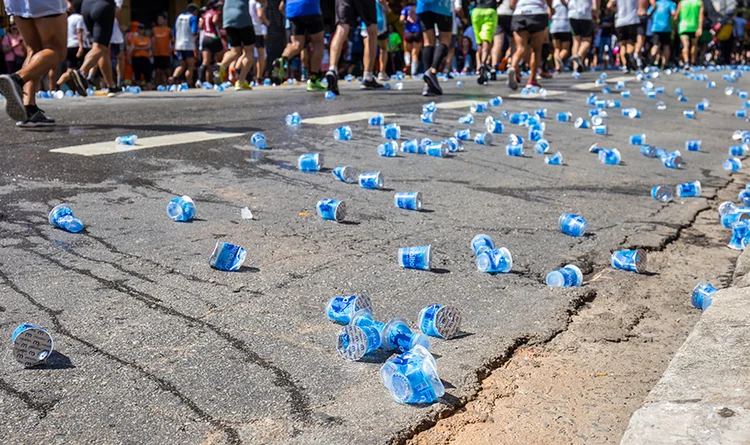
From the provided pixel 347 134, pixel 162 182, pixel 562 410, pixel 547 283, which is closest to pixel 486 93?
pixel 347 134

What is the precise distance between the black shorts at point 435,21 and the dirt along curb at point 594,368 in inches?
336

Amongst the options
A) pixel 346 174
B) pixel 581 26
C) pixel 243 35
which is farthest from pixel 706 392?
pixel 581 26

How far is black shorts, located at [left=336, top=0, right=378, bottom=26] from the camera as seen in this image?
1091 cm

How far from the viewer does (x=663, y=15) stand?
76.3 feet

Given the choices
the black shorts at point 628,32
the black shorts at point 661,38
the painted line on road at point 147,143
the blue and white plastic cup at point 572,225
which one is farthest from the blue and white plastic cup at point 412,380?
the black shorts at point 661,38

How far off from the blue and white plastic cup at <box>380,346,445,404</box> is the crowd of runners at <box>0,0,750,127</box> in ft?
17.7

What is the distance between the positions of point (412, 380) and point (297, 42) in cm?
1133

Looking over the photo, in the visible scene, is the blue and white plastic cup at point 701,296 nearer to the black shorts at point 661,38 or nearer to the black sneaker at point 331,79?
the black sneaker at point 331,79

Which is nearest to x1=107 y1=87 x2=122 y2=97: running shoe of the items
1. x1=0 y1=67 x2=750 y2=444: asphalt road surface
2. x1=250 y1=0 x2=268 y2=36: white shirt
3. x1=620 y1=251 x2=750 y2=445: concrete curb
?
x1=250 y1=0 x2=268 y2=36: white shirt

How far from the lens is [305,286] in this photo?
3.11 meters

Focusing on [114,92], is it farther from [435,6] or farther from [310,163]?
[310,163]

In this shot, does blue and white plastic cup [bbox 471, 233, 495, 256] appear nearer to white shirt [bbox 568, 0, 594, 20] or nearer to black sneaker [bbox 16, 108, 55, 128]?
black sneaker [bbox 16, 108, 55, 128]

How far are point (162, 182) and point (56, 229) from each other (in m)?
1.10

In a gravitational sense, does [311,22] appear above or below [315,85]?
above
